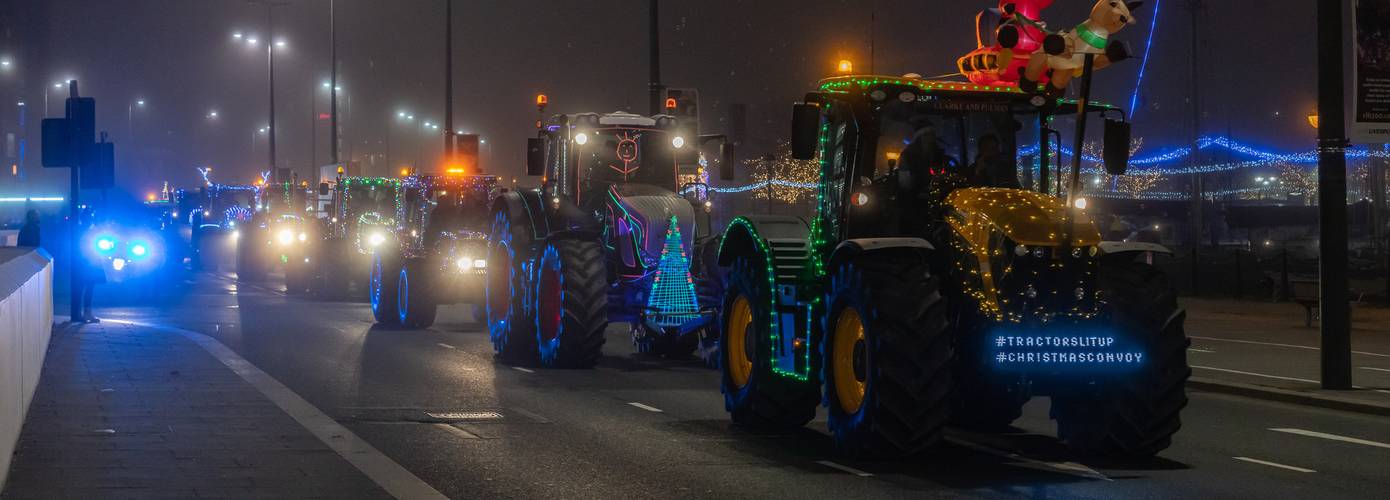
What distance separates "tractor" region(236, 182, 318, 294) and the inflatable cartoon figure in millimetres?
27463

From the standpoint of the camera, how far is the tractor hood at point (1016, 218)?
1140 centimetres

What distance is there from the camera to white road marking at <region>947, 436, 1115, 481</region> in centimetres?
1130

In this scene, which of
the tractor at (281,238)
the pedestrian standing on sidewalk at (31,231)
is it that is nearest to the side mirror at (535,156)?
the pedestrian standing on sidewalk at (31,231)

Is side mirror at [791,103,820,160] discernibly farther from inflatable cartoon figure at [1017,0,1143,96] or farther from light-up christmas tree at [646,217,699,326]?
light-up christmas tree at [646,217,699,326]

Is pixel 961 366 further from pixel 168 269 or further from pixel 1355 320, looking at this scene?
pixel 168 269

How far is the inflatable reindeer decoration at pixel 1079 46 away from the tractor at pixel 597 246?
6923 mm

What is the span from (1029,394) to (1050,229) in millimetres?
1159

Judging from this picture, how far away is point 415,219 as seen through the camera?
29.4 meters

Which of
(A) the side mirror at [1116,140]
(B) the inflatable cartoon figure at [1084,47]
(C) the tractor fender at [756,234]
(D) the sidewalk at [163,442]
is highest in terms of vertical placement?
(B) the inflatable cartoon figure at [1084,47]

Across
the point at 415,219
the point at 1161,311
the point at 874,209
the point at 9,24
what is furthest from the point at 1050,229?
the point at 9,24

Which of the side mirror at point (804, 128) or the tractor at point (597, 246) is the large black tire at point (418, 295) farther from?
the side mirror at point (804, 128)

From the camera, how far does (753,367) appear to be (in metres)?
14.0

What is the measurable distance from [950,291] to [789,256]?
82.2 inches

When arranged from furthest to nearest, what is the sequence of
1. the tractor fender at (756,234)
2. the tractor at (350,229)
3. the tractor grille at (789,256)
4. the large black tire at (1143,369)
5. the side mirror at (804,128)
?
the tractor at (350,229) < the tractor fender at (756,234) < the tractor grille at (789,256) < the side mirror at (804,128) < the large black tire at (1143,369)
